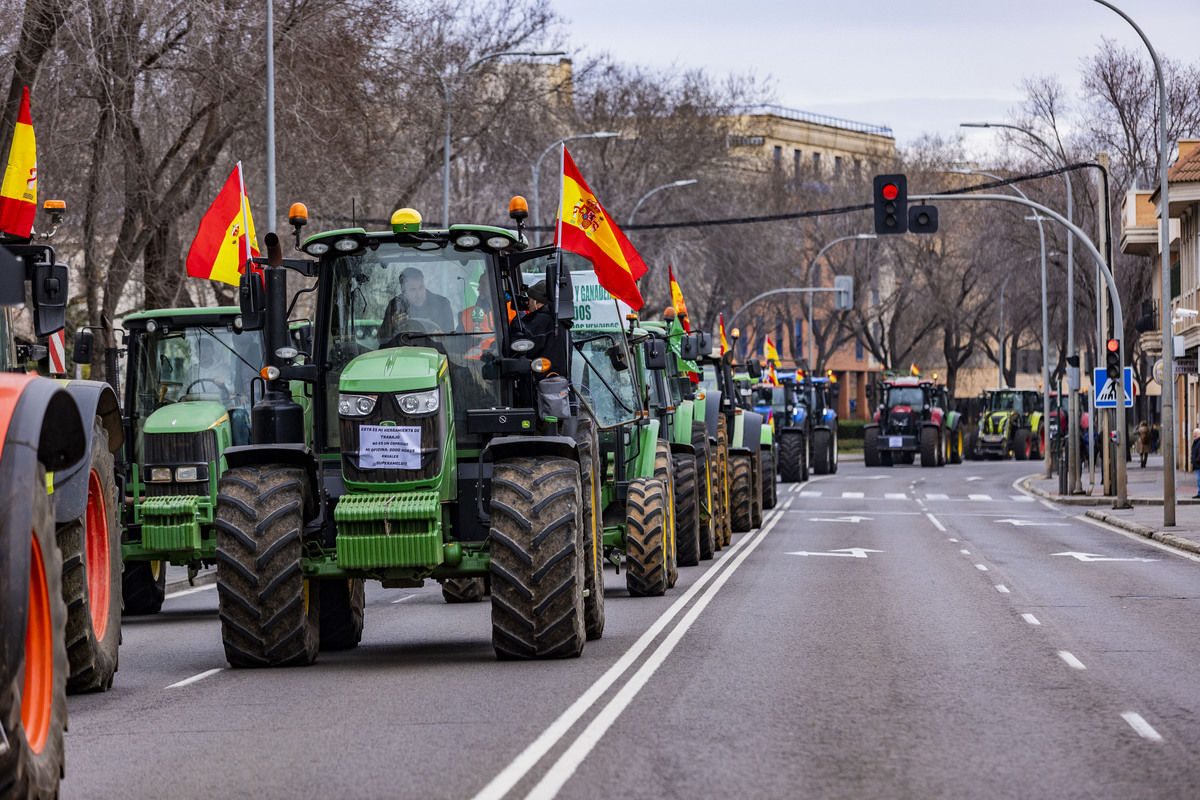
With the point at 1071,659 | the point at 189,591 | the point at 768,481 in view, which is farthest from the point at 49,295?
the point at 768,481

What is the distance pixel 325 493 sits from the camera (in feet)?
39.4

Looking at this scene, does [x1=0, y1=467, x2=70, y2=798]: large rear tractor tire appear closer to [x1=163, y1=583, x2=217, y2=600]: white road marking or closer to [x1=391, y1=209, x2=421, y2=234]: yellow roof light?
[x1=391, y1=209, x2=421, y2=234]: yellow roof light

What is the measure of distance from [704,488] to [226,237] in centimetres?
678

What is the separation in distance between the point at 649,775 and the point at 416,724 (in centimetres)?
188

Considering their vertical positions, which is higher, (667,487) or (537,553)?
(667,487)

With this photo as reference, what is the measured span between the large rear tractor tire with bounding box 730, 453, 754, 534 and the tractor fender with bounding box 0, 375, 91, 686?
19.9m

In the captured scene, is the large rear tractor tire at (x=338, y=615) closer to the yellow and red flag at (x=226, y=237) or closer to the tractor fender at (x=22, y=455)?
the tractor fender at (x=22, y=455)

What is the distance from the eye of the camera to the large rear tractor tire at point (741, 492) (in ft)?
87.9

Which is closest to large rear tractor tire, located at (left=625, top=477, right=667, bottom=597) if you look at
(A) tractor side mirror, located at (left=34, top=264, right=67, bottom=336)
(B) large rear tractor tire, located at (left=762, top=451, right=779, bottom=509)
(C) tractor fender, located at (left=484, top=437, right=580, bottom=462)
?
(C) tractor fender, located at (left=484, top=437, right=580, bottom=462)

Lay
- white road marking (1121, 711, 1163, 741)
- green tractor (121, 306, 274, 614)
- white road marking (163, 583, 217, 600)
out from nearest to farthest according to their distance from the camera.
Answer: white road marking (1121, 711, 1163, 741), green tractor (121, 306, 274, 614), white road marking (163, 583, 217, 600)

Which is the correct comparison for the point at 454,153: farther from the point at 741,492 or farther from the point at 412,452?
the point at 412,452

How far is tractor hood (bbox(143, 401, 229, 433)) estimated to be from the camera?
51.6 ft

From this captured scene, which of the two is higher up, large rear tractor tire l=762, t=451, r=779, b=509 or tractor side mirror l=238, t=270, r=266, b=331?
tractor side mirror l=238, t=270, r=266, b=331

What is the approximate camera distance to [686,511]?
20.7 meters
